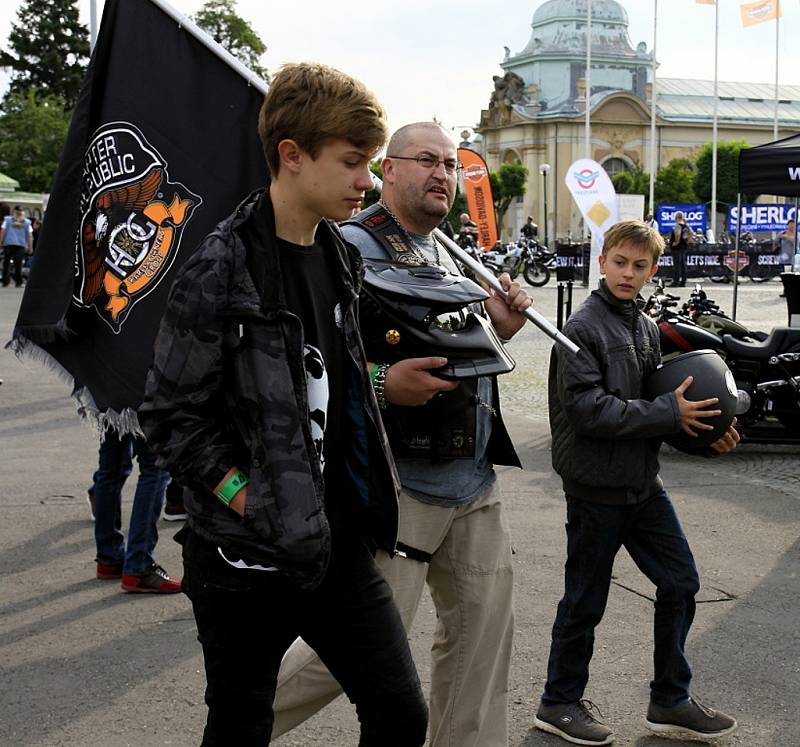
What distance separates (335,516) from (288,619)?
240mm

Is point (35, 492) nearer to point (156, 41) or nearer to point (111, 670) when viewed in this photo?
point (111, 670)

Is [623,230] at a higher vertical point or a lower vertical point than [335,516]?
higher

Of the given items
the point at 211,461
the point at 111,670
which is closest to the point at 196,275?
the point at 211,461

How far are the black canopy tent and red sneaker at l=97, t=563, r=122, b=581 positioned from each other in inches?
323

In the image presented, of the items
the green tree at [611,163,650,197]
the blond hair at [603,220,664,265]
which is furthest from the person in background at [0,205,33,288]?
the green tree at [611,163,650,197]

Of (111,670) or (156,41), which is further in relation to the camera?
(111,670)

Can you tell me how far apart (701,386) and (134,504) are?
2.82 meters

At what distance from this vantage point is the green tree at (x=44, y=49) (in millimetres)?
74000

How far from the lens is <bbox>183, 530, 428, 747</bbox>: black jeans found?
235 centimetres

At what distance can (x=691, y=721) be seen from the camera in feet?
12.5

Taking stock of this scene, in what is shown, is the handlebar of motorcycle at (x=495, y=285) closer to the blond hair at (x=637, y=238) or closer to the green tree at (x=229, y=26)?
the blond hair at (x=637, y=238)

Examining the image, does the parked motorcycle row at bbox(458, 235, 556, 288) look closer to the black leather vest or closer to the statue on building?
the black leather vest

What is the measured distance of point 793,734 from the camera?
3.86 m

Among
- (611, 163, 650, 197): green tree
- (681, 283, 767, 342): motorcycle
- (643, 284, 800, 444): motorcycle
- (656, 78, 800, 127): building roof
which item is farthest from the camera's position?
(656, 78, 800, 127): building roof
